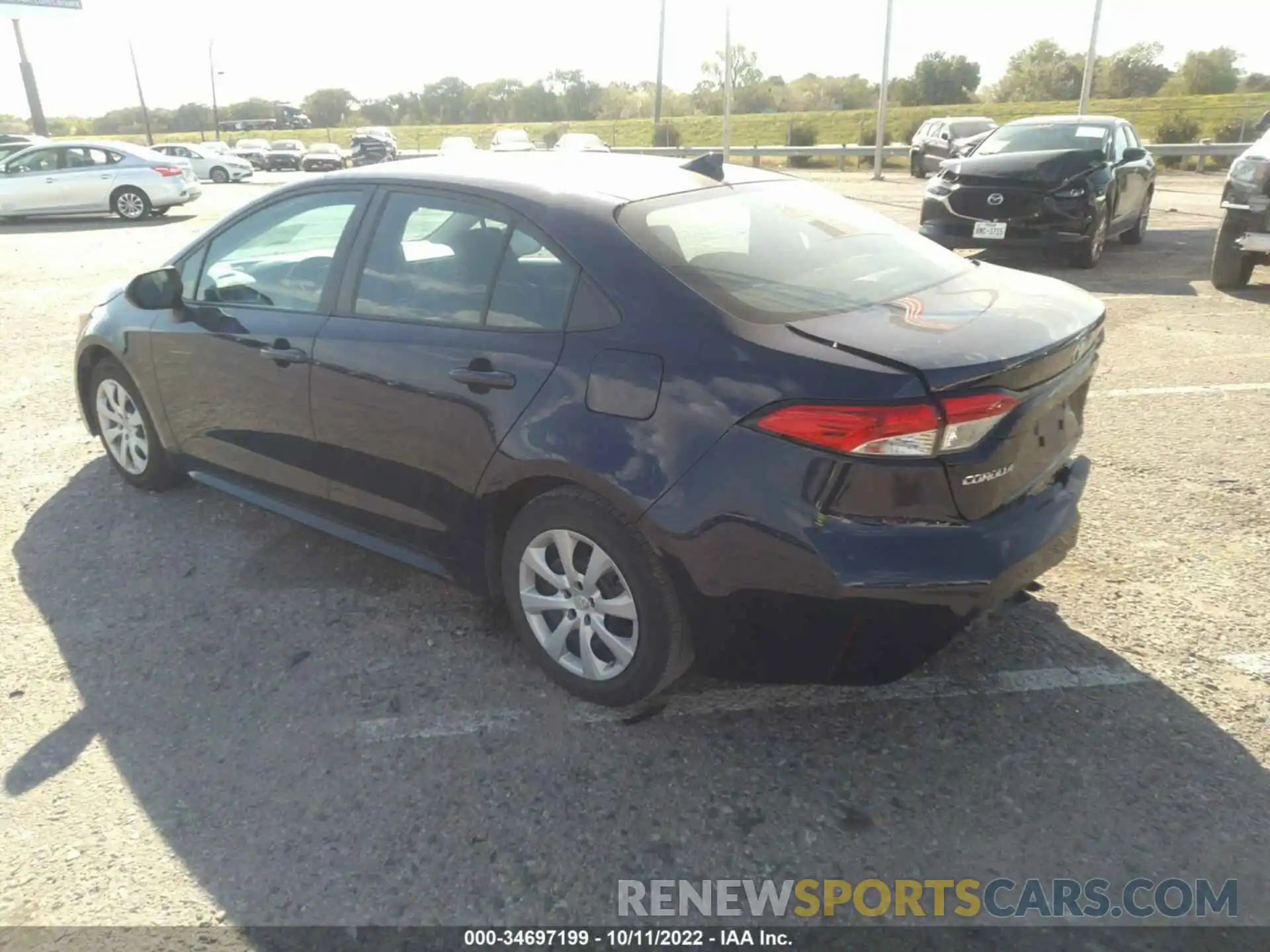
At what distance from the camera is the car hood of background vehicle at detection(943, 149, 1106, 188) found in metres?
9.89

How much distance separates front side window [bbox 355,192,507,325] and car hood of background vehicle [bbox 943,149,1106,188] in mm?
8211

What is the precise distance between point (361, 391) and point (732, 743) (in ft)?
5.70

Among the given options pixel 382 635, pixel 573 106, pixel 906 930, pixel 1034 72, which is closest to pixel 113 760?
pixel 382 635

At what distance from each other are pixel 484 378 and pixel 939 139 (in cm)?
2769

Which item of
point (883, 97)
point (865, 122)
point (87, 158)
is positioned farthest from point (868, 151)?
point (87, 158)

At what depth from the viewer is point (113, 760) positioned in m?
2.88

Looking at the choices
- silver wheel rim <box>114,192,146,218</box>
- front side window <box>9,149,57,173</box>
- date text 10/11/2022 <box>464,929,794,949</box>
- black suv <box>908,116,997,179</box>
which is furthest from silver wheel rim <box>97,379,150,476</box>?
black suv <box>908,116,997,179</box>

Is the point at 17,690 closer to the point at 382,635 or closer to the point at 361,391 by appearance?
the point at 382,635

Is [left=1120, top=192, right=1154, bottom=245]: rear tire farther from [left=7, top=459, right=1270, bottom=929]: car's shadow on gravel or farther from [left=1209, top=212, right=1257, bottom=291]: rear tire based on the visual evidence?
[left=7, top=459, right=1270, bottom=929]: car's shadow on gravel

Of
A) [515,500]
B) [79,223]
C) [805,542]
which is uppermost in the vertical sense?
[805,542]

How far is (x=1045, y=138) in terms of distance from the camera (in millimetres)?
10961

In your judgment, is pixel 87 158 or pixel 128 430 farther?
pixel 87 158

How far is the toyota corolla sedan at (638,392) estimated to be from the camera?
2471 mm

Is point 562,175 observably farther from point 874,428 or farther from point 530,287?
point 874,428
